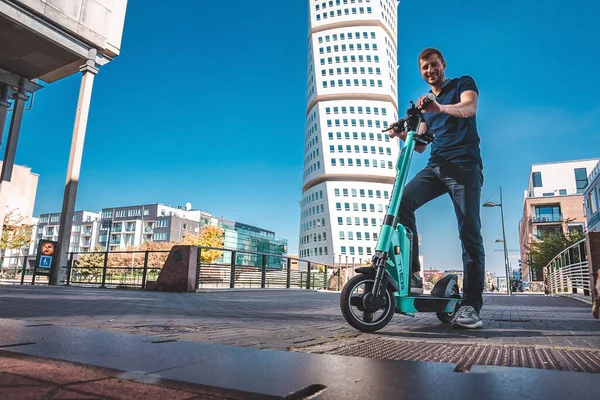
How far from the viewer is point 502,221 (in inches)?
1155

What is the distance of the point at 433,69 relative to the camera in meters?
3.30

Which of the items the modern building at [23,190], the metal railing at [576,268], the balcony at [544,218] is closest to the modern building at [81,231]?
the modern building at [23,190]

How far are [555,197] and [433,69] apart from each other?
60.5 meters

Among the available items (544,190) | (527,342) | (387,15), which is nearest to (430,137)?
(527,342)

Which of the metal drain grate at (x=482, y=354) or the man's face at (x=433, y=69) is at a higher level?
the man's face at (x=433, y=69)

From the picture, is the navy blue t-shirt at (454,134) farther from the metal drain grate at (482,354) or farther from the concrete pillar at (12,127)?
the concrete pillar at (12,127)

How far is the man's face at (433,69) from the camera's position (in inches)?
129

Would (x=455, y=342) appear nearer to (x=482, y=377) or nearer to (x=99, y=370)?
(x=482, y=377)

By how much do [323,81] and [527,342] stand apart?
3398 inches

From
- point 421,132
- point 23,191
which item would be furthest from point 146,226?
point 421,132

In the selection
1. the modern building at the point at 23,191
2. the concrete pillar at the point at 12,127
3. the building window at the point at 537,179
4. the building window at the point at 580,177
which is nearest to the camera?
the concrete pillar at the point at 12,127

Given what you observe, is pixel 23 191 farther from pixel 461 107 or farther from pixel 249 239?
pixel 249 239

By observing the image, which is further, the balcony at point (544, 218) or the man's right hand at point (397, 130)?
the balcony at point (544, 218)

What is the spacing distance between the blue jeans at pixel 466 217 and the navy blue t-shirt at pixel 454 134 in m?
0.08
